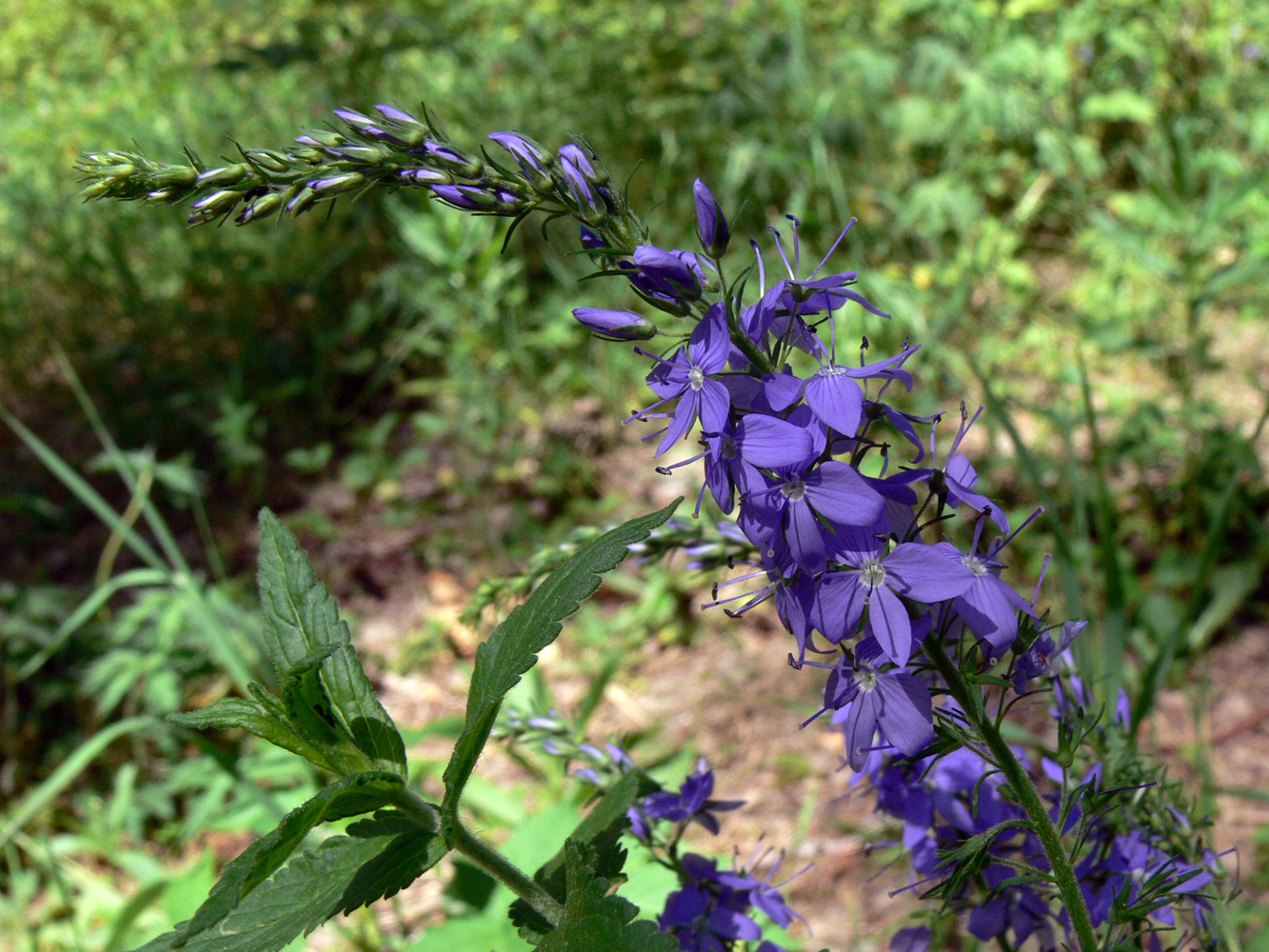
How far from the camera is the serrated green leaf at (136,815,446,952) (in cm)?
88

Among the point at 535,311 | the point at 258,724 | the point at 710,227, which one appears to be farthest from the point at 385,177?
the point at 535,311

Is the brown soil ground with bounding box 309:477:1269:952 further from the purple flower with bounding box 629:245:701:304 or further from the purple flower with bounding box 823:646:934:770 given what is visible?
the purple flower with bounding box 629:245:701:304

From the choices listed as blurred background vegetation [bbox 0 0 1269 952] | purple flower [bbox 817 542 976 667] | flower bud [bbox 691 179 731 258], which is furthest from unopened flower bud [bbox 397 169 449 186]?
blurred background vegetation [bbox 0 0 1269 952]

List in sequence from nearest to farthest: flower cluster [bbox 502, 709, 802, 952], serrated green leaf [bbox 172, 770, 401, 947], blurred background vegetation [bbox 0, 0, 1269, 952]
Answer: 1. serrated green leaf [bbox 172, 770, 401, 947]
2. flower cluster [bbox 502, 709, 802, 952]
3. blurred background vegetation [bbox 0, 0, 1269, 952]

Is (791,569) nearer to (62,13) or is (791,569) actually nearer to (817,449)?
(817,449)

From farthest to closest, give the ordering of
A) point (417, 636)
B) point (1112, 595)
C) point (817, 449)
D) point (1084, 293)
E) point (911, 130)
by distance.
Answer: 1. point (911, 130)
2. point (1084, 293)
3. point (417, 636)
4. point (1112, 595)
5. point (817, 449)

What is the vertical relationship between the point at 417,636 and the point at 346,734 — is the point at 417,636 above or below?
below

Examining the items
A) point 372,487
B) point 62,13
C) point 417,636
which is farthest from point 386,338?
point 62,13

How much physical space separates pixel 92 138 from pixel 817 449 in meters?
6.34

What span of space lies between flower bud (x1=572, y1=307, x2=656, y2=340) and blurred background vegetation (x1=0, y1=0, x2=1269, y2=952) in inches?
80.4

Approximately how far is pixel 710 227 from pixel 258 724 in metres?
0.66

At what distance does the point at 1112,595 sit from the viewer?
1.78 metres

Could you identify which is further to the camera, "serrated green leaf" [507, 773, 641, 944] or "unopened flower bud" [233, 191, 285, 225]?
"serrated green leaf" [507, 773, 641, 944]

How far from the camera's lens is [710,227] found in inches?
35.8
